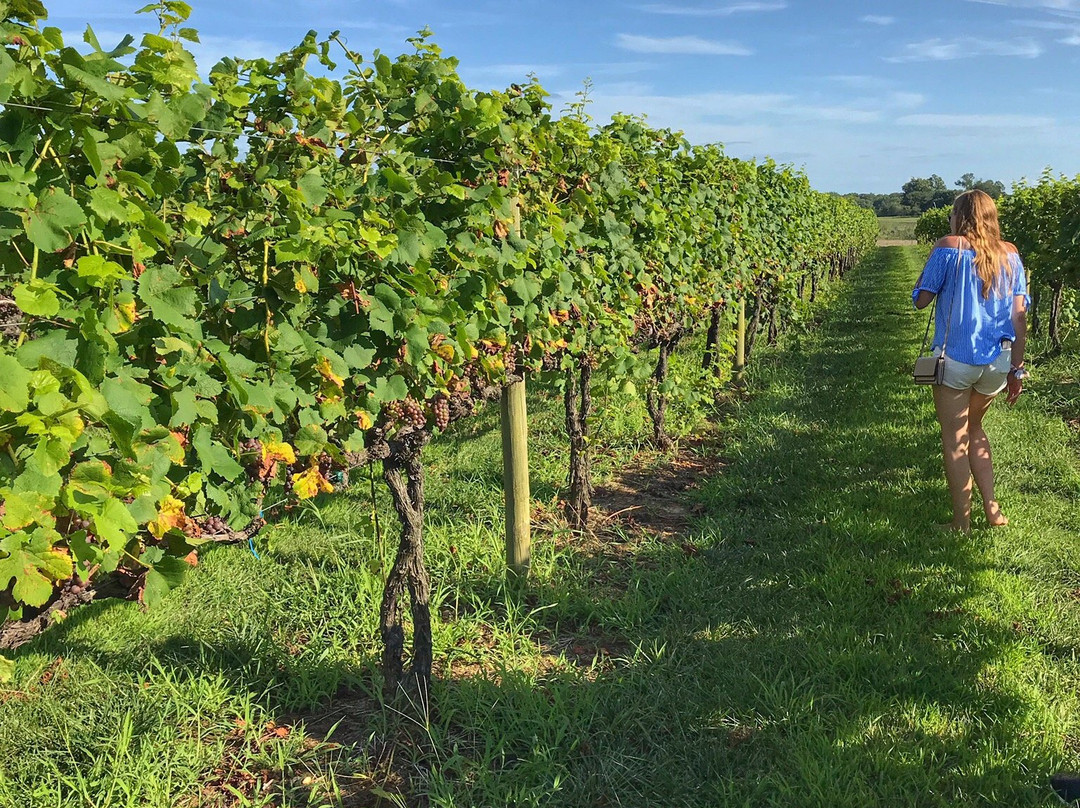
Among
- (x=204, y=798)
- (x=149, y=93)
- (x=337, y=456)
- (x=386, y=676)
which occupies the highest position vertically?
(x=149, y=93)

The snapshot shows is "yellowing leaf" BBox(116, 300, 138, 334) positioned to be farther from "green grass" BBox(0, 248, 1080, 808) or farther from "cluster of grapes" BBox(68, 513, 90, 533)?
"green grass" BBox(0, 248, 1080, 808)

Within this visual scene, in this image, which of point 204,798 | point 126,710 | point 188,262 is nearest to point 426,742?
point 204,798

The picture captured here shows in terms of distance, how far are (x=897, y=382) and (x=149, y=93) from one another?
8118mm

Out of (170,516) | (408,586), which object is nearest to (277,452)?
(170,516)

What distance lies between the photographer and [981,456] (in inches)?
188

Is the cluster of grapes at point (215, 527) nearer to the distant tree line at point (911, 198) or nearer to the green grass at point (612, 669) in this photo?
the green grass at point (612, 669)

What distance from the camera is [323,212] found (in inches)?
101

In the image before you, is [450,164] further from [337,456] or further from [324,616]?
[324,616]

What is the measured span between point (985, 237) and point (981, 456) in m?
1.22

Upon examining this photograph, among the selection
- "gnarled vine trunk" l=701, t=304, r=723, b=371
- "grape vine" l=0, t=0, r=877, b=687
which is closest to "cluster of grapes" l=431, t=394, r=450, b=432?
"grape vine" l=0, t=0, r=877, b=687

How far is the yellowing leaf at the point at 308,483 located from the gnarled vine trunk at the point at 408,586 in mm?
401

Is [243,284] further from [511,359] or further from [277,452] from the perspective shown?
[511,359]

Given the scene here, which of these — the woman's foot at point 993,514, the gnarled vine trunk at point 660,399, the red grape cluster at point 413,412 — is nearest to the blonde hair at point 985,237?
the woman's foot at point 993,514

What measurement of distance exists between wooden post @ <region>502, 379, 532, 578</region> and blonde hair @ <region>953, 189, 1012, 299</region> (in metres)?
2.57
